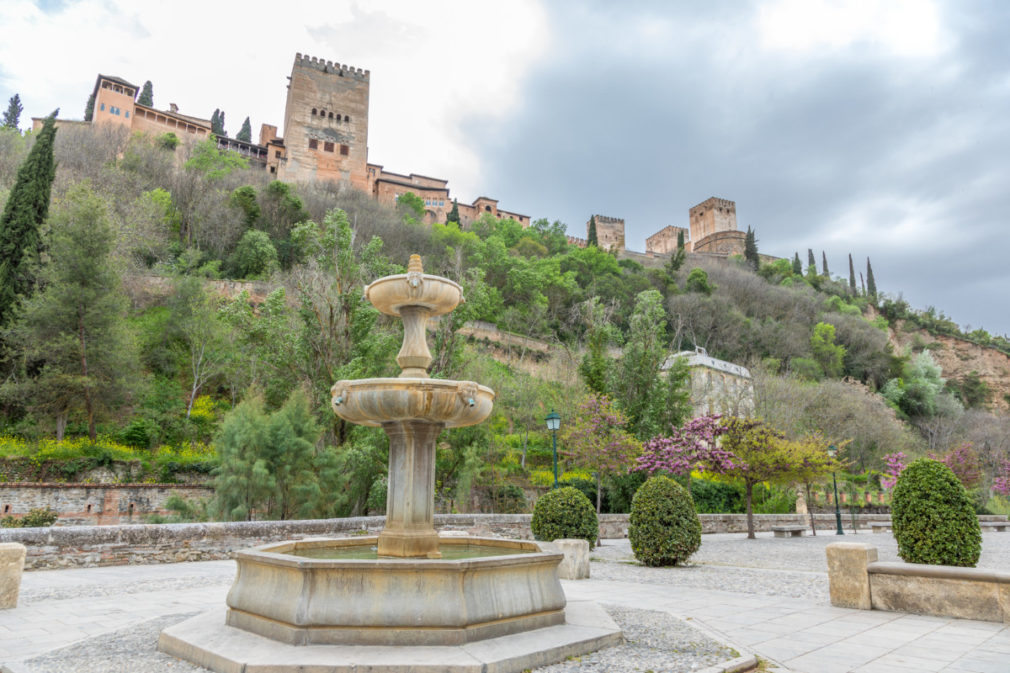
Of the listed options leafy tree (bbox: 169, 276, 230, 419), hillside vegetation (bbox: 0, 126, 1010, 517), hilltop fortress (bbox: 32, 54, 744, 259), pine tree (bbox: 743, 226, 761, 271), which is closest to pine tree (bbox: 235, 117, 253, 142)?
hilltop fortress (bbox: 32, 54, 744, 259)

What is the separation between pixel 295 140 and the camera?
65.3m

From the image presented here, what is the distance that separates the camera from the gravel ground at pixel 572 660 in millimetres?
4289

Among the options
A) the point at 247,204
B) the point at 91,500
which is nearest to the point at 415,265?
the point at 91,500

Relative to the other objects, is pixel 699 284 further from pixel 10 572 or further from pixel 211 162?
pixel 10 572

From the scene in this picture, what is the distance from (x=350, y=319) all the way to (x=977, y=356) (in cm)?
7753

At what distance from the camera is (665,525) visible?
11445 mm

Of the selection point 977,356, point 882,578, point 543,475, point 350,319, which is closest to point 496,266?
point 543,475

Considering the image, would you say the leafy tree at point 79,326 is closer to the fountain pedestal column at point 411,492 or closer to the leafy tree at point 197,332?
the leafy tree at point 197,332

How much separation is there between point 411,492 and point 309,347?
46.0ft

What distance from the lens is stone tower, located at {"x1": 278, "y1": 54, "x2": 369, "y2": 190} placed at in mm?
65312

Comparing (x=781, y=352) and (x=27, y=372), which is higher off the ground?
(x=781, y=352)

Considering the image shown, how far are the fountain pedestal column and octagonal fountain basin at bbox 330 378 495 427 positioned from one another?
244 millimetres

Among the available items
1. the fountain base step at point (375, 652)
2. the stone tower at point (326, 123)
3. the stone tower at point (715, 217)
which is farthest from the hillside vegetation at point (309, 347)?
the stone tower at point (715, 217)

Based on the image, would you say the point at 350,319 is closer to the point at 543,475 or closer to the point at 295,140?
the point at 543,475
